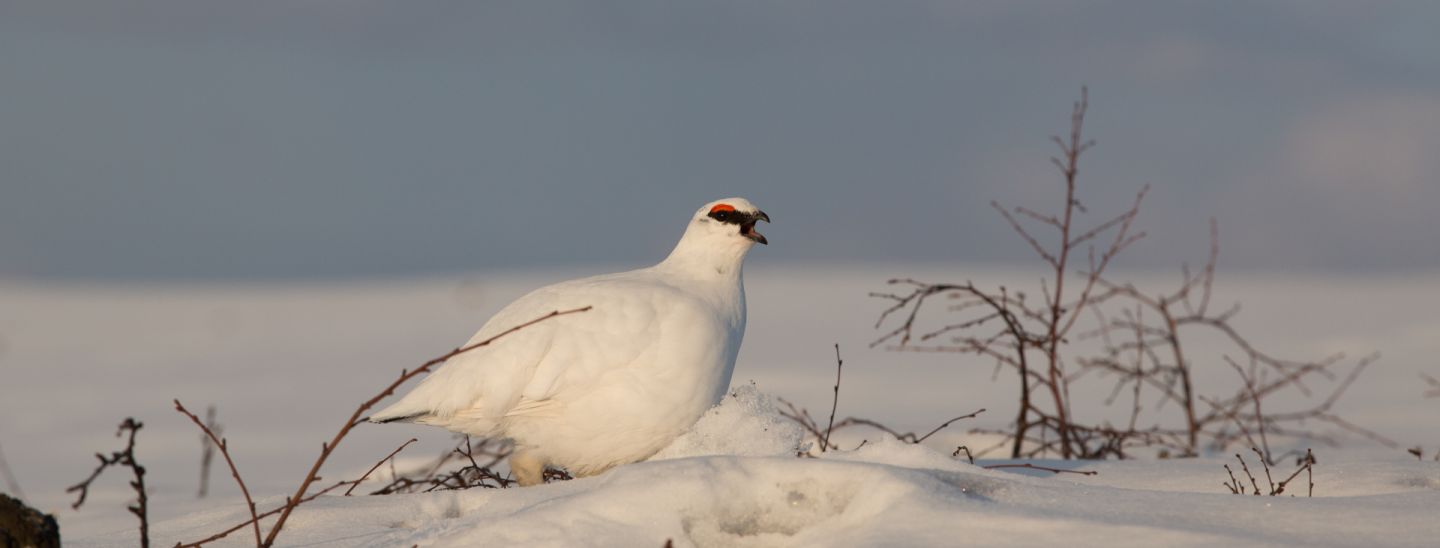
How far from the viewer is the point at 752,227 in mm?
4840

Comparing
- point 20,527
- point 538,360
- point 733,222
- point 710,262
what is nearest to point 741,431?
point 538,360

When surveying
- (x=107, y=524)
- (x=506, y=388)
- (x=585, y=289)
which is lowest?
(x=107, y=524)

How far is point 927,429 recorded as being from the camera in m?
9.09

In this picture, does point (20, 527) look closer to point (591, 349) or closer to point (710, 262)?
point (591, 349)

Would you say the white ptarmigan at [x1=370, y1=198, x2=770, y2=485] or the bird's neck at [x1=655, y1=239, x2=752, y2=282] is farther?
the bird's neck at [x1=655, y1=239, x2=752, y2=282]

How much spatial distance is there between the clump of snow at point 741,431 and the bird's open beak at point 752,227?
1.97 feet

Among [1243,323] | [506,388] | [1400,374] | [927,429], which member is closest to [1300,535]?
[506,388]

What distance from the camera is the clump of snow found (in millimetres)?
4055

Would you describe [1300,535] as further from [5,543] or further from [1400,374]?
[1400,374]

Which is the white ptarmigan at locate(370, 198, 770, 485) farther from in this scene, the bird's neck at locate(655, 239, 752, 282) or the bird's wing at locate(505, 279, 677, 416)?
the bird's neck at locate(655, 239, 752, 282)

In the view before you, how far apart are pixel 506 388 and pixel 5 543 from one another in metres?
1.67

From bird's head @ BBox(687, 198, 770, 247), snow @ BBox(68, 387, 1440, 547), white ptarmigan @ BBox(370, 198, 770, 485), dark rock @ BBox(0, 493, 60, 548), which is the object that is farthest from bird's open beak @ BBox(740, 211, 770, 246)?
dark rock @ BBox(0, 493, 60, 548)

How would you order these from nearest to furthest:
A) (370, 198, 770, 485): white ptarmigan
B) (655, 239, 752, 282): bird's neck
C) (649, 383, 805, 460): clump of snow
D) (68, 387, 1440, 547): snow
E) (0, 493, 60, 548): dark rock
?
1. (68, 387, 1440, 547): snow
2. (0, 493, 60, 548): dark rock
3. (649, 383, 805, 460): clump of snow
4. (370, 198, 770, 485): white ptarmigan
5. (655, 239, 752, 282): bird's neck

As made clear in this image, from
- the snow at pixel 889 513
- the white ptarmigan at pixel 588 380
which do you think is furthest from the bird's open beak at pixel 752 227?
the snow at pixel 889 513
